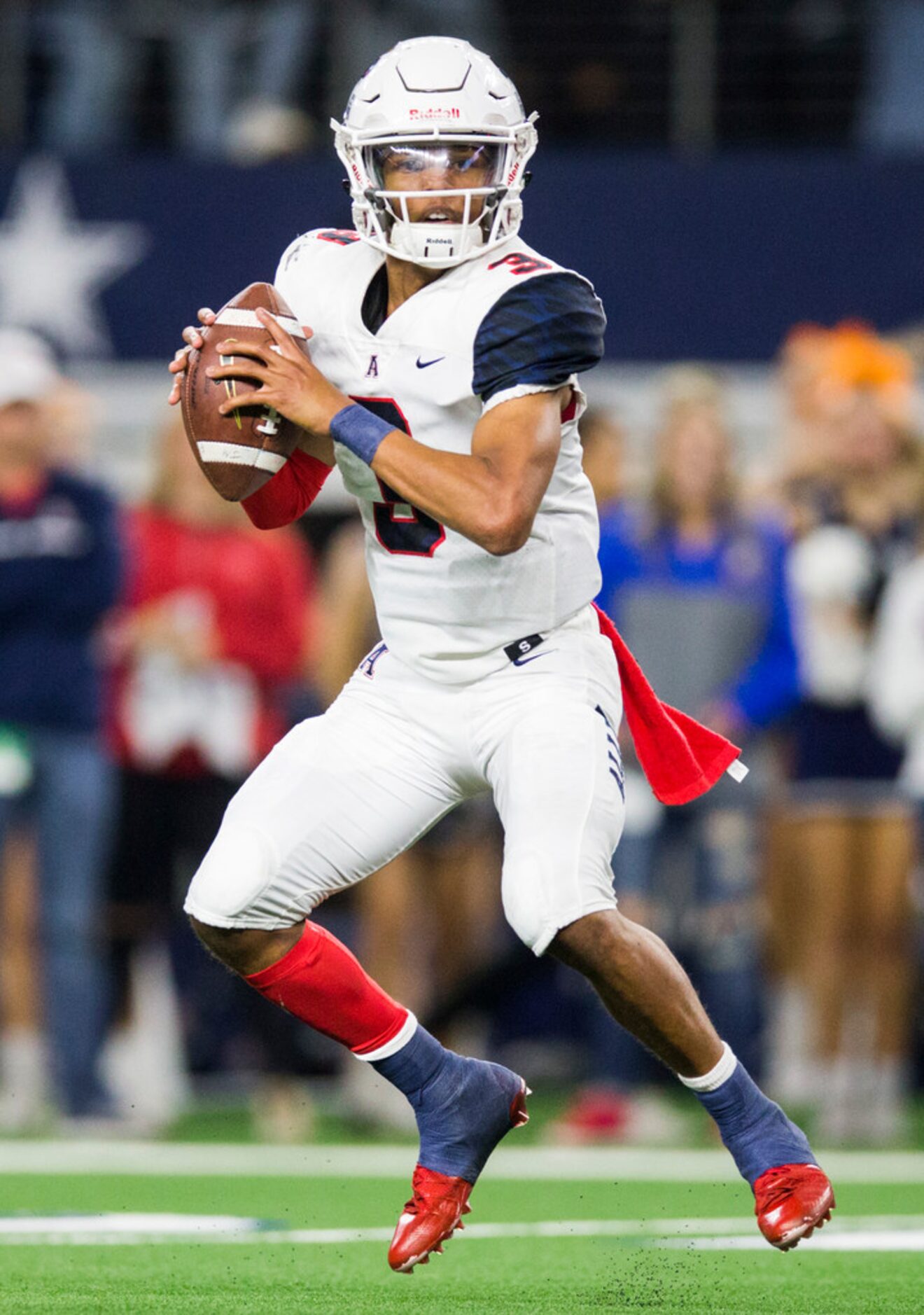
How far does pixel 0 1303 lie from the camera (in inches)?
153

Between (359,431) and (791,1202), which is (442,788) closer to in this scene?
(359,431)

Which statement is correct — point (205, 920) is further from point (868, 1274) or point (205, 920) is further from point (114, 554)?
point (114, 554)

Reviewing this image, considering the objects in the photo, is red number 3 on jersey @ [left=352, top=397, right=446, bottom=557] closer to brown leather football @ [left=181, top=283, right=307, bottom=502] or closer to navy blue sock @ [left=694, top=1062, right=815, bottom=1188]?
brown leather football @ [left=181, top=283, right=307, bottom=502]

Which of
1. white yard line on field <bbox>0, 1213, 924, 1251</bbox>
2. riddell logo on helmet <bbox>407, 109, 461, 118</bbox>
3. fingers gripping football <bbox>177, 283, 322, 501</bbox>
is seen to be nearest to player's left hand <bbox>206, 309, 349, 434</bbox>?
fingers gripping football <bbox>177, 283, 322, 501</bbox>

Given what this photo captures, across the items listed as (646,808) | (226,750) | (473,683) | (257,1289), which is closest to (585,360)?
(473,683)

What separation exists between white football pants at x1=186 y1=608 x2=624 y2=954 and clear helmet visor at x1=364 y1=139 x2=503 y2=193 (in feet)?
2.68

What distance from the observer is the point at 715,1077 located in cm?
413

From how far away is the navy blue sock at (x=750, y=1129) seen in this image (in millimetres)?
4125

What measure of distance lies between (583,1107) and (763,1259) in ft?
6.55

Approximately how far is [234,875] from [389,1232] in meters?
1.21

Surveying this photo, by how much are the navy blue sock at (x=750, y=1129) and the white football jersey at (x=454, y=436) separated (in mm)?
854

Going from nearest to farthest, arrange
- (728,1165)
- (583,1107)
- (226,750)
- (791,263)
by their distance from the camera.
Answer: (728,1165) < (583,1107) < (226,750) < (791,263)

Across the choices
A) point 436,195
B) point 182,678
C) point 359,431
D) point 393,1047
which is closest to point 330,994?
point 393,1047

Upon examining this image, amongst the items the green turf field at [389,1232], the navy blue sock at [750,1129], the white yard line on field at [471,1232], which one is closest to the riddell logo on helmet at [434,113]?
the navy blue sock at [750,1129]
